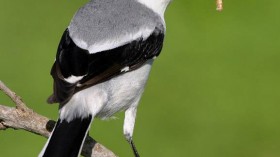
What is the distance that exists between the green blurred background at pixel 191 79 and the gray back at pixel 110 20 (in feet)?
5.85

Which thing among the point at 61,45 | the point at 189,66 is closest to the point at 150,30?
the point at 61,45

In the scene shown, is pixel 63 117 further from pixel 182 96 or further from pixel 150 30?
pixel 182 96

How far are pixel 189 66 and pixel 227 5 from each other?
2.86 ft

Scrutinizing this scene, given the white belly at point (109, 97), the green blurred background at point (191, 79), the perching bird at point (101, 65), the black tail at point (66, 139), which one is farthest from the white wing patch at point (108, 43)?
the green blurred background at point (191, 79)

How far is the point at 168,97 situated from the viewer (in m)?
7.00

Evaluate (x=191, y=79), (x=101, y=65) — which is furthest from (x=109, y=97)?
(x=191, y=79)

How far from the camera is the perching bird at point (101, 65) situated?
14.0ft

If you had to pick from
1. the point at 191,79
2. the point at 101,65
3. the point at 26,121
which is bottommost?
the point at 191,79

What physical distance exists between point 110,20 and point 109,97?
36 centimetres

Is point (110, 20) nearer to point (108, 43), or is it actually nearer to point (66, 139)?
point (108, 43)

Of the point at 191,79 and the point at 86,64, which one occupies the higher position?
the point at 86,64

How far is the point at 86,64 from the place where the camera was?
4.33 meters

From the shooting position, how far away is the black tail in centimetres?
413

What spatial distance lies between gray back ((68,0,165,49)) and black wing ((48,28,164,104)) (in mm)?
61
